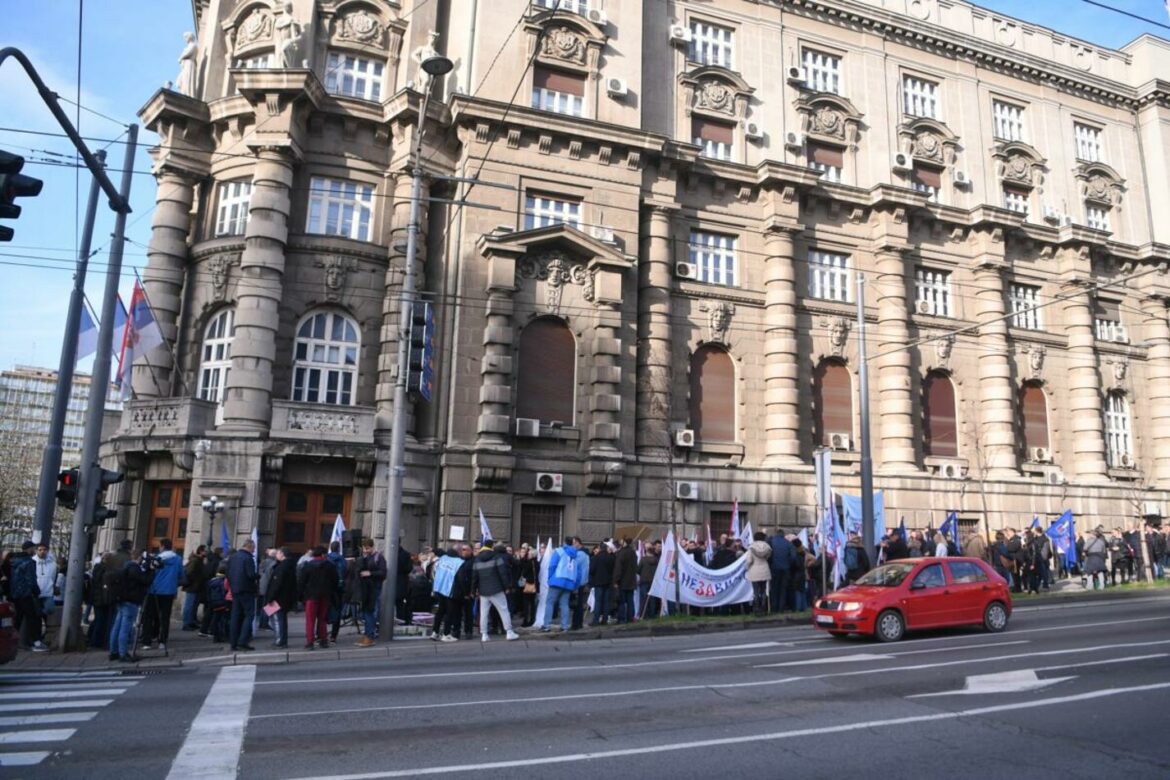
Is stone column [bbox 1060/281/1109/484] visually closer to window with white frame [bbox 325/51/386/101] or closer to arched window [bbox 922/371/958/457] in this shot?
arched window [bbox 922/371/958/457]

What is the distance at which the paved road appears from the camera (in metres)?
6.93

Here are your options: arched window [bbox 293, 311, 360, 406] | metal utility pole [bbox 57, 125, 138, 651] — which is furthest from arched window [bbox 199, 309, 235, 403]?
metal utility pole [bbox 57, 125, 138, 651]

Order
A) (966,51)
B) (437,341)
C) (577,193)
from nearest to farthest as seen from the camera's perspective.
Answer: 1. (437,341)
2. (577,193)
3. (966,51)

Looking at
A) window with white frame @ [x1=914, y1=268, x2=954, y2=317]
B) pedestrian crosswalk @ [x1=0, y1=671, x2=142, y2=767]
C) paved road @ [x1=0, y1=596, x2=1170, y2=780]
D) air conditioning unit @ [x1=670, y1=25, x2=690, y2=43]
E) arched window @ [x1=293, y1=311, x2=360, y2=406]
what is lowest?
pedestrian crosswalk @ [x1=0, y1=671, x2=142, y2=767]

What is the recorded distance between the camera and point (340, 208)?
84.1 feet

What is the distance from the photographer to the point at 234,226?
25328 mm

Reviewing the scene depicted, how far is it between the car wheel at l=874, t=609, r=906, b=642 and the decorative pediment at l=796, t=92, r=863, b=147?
21.8 meters

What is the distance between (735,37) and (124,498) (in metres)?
26.4

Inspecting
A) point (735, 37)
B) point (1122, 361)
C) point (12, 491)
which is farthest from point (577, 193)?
point (12, 491)

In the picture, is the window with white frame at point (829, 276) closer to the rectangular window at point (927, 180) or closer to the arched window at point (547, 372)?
the rectangular window at point (927, 180)

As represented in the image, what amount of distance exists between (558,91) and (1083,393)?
79.9 ft

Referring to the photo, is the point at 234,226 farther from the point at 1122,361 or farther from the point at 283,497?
the point at 1122,361

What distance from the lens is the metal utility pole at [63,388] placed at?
16.5m

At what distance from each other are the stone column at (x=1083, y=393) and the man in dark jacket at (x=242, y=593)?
31004 millimetres
